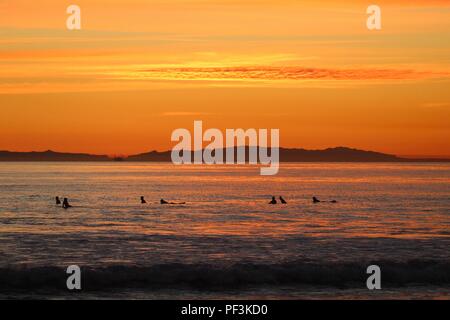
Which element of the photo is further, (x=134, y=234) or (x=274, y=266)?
(x=134, y=234)

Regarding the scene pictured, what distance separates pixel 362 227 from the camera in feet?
162

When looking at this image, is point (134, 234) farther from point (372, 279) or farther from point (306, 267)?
point (372, 279)

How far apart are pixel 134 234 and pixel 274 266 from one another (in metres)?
15.5

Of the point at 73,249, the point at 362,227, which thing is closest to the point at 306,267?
the point at 73,249

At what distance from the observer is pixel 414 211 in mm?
64438

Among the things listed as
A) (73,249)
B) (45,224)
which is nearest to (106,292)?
(73,249)
